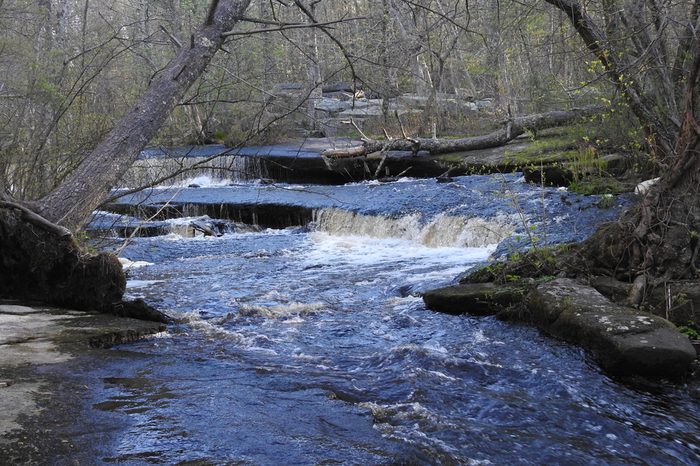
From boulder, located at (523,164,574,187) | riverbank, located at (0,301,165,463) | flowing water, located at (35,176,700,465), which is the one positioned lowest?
flowing water, located at (35,176,700,465)

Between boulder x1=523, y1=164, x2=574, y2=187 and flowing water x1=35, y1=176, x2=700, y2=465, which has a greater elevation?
boulder x1=523, y1=164, x2=574, y2=187

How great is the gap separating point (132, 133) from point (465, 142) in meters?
12.6

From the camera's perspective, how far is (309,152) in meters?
20.3

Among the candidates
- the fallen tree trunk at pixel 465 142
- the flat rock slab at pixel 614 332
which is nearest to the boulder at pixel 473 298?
the flat rock slab at pixel 614 332

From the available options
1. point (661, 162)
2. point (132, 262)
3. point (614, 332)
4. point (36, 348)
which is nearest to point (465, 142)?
point (132, 262)

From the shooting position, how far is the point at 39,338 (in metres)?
5.30

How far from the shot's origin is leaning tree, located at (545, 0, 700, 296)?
6.08 m

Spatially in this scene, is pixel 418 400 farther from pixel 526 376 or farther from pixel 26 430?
pixel 26 430

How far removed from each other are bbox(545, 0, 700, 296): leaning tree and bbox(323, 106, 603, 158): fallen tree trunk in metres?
8.01

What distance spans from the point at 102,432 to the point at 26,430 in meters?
0.38

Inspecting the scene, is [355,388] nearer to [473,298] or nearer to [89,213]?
[473,298]

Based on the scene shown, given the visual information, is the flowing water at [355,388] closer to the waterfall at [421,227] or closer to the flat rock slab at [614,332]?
the flat rock slab at [614,332]

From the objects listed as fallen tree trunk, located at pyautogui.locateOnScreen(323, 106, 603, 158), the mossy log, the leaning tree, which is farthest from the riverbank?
fallen tree trunk, located at pyautogui.locateOnScreen(323, 106, 603, 158)

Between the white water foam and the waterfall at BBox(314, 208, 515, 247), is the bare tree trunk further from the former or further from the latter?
the waterfall at BBox(314, 208, 515, 247)
